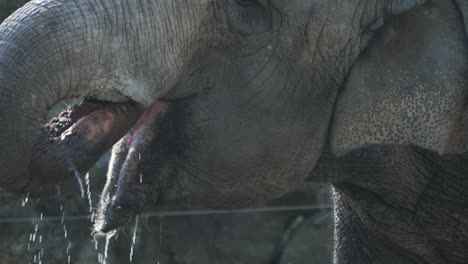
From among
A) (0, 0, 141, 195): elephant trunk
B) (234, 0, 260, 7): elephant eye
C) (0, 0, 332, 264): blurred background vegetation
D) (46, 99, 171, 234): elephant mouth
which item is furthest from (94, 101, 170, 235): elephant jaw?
(0, 0, 332, 264): blurred background vegetation

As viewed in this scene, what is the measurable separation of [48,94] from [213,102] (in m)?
0.59

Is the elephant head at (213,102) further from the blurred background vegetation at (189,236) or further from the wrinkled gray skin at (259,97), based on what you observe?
the blurred background vegetation at (189,236)

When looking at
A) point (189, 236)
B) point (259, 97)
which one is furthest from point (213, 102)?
point (189, 236)

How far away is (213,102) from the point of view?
3188mm

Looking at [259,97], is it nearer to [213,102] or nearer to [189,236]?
[213,102]

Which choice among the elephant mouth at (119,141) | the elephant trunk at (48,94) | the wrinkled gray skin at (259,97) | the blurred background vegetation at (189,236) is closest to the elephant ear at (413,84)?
the wrinkled gray skin at (259,97)

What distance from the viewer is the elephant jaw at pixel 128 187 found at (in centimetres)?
322

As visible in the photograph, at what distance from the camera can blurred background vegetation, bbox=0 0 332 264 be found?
7074 millimetres

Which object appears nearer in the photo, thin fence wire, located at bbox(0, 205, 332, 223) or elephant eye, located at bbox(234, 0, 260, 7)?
elephant eye, located at bbox(234, 0, 260, 7)

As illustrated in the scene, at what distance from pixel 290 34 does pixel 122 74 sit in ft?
1.79

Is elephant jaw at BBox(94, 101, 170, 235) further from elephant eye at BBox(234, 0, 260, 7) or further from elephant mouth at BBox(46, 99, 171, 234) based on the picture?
elephant eye at BBox(234, 0, 260, 7)

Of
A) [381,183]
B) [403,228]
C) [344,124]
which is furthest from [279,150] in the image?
[403,228]

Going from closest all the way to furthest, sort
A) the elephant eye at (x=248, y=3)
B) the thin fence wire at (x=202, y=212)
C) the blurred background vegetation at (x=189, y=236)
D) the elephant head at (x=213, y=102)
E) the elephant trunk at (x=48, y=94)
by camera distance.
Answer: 1. the elephant trunk at (x=48, y=94)
2. the elephant head at (x=213, y=102)
3. the elephant eye at (x=248, y=3)
4. the thin fence wire at (x=202, y=212)
5. the blurred background vegetation at (x=189, y=236)

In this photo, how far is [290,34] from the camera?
319 centimetres
